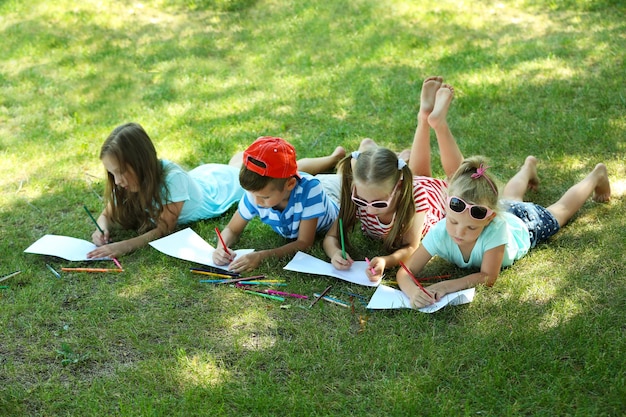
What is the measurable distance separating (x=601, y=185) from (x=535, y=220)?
0.67 metres

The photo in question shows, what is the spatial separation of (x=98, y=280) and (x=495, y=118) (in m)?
3.40

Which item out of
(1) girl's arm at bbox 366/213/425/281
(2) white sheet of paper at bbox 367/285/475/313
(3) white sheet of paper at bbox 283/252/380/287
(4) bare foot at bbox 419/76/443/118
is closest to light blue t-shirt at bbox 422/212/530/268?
(1) girl's arm at bbox 366/213/425/281

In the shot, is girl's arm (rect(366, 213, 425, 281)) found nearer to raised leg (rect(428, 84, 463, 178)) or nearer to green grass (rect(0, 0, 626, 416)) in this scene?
green grass (rect(0, 0, 626, 416))

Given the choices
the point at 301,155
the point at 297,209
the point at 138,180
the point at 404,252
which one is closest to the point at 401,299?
the point at 404,252

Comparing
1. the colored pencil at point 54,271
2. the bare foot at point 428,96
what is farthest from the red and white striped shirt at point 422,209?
the colored pencil at point 54,271

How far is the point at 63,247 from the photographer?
4.15 meters

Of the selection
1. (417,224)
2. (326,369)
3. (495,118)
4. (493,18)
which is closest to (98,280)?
(326,369)

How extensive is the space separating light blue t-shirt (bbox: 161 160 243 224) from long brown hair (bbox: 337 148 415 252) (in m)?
1.08

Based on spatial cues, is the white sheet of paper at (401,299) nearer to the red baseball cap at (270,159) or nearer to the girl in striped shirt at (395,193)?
the girl in striped shirt at (395,193)

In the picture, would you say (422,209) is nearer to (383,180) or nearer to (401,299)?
(383,180)

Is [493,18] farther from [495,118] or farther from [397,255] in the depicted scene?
[397,255]

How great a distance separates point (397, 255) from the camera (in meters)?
3.72

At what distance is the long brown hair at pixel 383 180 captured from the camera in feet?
11.6

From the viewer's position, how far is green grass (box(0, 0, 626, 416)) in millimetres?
2912
